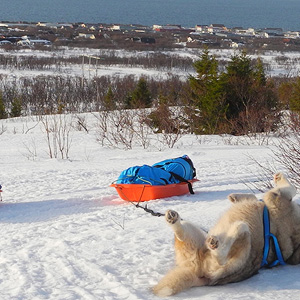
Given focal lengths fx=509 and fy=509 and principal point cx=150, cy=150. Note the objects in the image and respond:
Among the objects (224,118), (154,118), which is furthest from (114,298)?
(224,118)

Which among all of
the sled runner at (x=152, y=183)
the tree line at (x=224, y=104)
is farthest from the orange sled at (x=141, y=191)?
the tree line at (x=224, y=104)

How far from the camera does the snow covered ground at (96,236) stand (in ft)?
9.34

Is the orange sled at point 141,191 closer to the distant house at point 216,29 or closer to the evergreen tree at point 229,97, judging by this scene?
the evergreen tree at point 229,97

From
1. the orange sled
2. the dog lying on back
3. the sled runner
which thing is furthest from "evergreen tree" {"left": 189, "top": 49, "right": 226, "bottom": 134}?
the dog lying on back

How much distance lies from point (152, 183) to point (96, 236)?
4.76ft

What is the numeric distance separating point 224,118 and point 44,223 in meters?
15.3

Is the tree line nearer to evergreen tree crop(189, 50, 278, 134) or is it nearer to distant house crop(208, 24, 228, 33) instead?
evergreen tree crop(189, 50, 278, 134)

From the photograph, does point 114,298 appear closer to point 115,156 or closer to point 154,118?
point 115,156

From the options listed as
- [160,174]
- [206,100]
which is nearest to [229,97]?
[206,100]

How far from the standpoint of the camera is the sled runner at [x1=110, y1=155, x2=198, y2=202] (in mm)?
5191

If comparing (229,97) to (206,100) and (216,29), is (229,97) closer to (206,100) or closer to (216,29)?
(206,100)

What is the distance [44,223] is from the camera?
464 centimetres

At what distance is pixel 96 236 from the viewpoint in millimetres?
3869

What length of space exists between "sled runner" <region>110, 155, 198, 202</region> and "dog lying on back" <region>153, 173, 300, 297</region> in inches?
86.9
